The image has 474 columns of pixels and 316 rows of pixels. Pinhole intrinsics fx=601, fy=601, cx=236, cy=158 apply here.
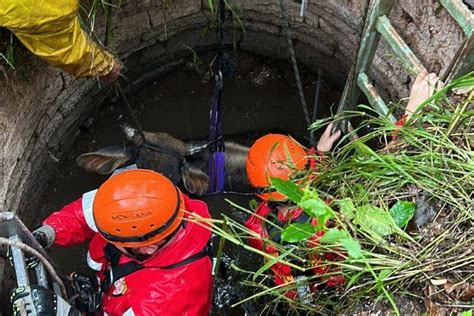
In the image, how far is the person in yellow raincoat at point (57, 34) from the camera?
3.17 metres

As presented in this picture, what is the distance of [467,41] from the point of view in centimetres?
346

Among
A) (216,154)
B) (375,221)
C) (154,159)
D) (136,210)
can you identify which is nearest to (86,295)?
(136,210)

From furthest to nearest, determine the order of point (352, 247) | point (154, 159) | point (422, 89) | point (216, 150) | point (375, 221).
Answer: point (154, 159) → point (216, 150) → point (422, 89) → point (375, 221) → point (352, 247)

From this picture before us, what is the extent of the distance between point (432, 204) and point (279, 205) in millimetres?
1329

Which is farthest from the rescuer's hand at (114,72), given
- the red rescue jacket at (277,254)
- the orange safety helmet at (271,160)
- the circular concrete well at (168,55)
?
the red rescue jacket at (277,254)

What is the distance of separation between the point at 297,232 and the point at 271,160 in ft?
4.89

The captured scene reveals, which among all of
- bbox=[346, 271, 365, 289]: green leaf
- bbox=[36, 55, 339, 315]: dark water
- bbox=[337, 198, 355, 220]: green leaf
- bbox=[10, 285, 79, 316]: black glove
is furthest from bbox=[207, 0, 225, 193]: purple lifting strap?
bbox=[346, 271, 365, 289]: green leaf

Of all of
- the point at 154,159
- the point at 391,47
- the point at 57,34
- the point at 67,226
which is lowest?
the point at 154,159

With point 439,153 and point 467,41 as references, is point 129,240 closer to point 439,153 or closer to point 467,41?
point 439,153

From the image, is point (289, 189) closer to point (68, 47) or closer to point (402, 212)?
point (402, 212)

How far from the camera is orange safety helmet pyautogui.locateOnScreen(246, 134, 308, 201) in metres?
3.80

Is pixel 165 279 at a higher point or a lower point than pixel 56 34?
lower

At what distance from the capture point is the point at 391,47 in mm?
4086

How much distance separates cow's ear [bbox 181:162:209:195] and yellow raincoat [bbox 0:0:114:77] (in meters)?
1.43
